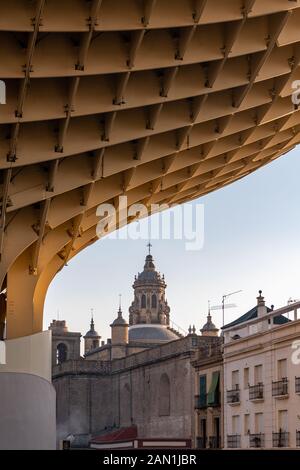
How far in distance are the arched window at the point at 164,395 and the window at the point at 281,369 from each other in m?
50.0

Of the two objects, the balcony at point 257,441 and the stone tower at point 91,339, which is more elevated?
the stone tower at point 91,339

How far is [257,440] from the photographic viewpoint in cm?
5462

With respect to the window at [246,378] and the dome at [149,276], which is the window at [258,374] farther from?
the dome at [149,276]

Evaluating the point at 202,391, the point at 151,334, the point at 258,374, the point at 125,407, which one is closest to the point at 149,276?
the point at 151,334

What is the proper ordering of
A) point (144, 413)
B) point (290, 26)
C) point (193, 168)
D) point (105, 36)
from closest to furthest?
1. point (105, 36)
2. point (290, 26)
3. point (193, 168)
4. point (144, 413)

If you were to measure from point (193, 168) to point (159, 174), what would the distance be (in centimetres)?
167

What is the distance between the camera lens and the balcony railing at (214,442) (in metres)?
69.4

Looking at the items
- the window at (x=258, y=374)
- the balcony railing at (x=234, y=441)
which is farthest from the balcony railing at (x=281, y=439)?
the balcony railing at (x=234, y=441)

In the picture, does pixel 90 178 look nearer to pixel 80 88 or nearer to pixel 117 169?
pixel 117 169

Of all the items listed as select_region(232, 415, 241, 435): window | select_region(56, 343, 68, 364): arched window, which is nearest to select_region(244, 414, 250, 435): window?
select_region(232, 415, 241, 435): window

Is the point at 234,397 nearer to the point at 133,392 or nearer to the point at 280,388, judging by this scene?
the point at 280,388

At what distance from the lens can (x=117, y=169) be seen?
62.7 ft

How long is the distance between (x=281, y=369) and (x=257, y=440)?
386 cm

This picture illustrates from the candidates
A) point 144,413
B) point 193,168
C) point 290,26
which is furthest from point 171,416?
point 290,26
